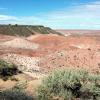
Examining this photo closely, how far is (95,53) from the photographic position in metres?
32.2

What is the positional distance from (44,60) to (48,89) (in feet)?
57.3

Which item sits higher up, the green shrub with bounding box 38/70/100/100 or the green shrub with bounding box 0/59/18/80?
the green shrub with bounding box 38/70/100/100

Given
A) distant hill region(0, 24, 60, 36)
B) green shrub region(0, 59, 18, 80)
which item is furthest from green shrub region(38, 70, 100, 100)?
distant hill region(0, 24, 60, 36)

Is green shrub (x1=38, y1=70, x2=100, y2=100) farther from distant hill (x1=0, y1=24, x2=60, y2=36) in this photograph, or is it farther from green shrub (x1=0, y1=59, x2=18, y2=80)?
distant hill (x1=0, y1=24, x2=60, y2=36)

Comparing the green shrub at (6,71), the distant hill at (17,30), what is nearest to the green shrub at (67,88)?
the green shrub at (6,71)

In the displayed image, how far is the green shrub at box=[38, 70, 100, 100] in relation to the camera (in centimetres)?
1316

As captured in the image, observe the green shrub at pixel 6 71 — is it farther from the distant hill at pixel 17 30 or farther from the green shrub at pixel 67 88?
the distant hill at pixel 17 30

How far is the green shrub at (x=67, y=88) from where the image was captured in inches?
518

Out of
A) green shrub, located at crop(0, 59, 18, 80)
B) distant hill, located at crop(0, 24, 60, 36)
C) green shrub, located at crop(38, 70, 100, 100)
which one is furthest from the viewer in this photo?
distant hill, located at crop(0, 24, 60, 36)

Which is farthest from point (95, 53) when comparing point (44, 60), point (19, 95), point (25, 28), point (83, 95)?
point (25, 28)

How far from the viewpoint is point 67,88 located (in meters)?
13.4

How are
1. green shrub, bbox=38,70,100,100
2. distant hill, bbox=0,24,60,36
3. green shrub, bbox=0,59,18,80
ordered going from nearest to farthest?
green shrub, bbox=38,70,100,100
green shrub, bbox=0,59,18,80
distant hill, bbox=0,24,60,36

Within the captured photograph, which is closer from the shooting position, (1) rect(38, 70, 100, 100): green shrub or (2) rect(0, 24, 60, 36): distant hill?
(1) rect(38, 70, 100, 100): green shrub

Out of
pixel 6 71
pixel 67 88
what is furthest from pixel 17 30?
pixel 67 88
